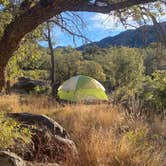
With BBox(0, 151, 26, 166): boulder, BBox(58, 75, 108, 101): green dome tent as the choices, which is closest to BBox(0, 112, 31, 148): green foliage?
BBox(0, 151, 26, 166): boulder

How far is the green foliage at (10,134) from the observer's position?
600cm

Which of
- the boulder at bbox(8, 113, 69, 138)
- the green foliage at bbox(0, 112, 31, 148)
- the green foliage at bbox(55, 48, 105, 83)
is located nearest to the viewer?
the green foliage at bbox(0, 112, 31, 148)

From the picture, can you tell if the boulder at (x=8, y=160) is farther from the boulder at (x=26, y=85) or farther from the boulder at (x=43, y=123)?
the boulder at (x=26, y=85)

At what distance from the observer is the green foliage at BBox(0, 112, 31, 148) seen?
600 centimetres

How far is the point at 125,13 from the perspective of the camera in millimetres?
8312

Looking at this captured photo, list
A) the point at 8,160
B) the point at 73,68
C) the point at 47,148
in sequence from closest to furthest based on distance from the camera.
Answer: the point at 8,160 < the point at 47,148 < the point at 73,68

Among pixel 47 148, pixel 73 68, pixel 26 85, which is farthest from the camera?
pixel 73 68

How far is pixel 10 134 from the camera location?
606 cm

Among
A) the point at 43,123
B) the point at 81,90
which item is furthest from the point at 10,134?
the point at 81,90

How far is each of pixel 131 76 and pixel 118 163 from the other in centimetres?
5710

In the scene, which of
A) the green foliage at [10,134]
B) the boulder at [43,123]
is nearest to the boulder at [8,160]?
the green foliage at [10,134]

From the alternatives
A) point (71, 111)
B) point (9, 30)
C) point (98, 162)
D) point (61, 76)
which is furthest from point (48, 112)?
point (61, 76)

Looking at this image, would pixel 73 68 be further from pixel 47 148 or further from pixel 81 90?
pixel 47 148

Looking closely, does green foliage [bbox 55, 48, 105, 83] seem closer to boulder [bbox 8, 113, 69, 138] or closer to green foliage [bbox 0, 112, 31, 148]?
boulder [bbox 8, 113, 69, 138]
